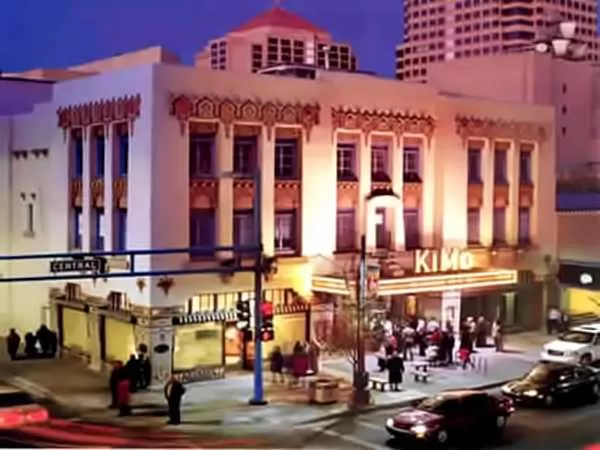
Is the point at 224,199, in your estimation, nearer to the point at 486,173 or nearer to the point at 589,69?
the point at 486,173

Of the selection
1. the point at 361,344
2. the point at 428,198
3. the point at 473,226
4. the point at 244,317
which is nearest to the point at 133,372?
the point at 244,317

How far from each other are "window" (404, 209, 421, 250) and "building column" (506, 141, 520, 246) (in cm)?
42

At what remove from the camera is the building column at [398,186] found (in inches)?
195

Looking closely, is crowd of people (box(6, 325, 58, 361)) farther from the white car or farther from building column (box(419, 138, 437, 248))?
the white car

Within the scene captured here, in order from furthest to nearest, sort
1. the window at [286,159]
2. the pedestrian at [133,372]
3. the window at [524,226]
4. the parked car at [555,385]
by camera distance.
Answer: the window at [286,159] < the window at [524,226] < the pedestrian at [133,372] < the parked car at [555,385]

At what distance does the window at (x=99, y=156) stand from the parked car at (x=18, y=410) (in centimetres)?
97

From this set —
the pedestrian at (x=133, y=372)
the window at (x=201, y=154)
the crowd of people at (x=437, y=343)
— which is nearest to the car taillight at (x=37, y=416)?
the pedestrian at (x=133, y=372)

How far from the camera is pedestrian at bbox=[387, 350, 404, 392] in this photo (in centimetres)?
462

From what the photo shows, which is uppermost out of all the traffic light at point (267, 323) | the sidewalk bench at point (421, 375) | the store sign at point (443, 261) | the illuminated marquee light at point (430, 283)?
the store sign at point (443, 261)

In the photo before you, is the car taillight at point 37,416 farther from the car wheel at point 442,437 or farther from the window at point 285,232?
the car wheel at point 442,437

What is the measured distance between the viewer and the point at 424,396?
4.44 metres

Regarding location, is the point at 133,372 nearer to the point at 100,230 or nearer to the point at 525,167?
the point at 100,230

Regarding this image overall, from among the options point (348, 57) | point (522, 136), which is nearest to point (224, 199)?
point (348, 57)

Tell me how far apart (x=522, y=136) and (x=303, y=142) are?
102cm
